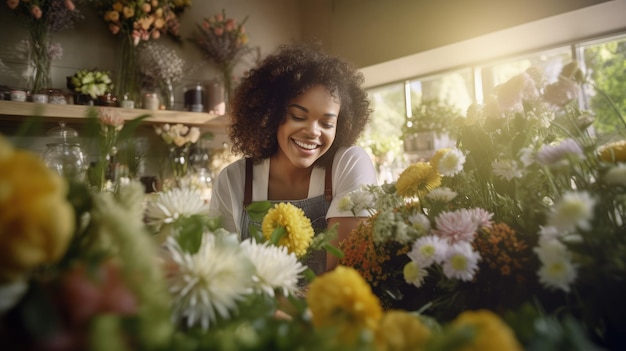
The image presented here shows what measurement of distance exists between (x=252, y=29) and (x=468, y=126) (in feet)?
10.0

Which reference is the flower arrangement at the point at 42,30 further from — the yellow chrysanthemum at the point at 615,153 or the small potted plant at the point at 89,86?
Result: the yellow chrysanthemum at the point at 615,153

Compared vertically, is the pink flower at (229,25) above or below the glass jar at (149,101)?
above

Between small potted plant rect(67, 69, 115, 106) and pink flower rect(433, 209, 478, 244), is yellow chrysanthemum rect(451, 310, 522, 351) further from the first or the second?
small potted plant rect(67, 69, 115, 106)

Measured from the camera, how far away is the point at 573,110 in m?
0.56

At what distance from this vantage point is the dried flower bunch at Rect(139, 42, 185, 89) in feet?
8.62

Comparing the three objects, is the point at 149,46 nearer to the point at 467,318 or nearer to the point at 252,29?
the point at 252,29

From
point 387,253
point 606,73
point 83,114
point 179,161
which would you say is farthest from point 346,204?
point 606,73

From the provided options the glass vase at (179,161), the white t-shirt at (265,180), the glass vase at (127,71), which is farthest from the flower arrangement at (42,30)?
the white t-shirt at (265,180)

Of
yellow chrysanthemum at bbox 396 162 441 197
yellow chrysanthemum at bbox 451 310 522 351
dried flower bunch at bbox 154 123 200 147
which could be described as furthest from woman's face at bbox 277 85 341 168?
dried flower bunch at bbox 154 123 200 147

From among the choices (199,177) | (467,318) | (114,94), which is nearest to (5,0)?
(114,94)

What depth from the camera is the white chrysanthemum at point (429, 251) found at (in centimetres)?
45

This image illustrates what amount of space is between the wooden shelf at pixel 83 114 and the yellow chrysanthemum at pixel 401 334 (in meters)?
1.50

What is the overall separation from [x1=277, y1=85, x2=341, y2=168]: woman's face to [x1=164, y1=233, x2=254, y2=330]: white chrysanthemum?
2.82 feet

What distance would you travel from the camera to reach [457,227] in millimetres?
484
